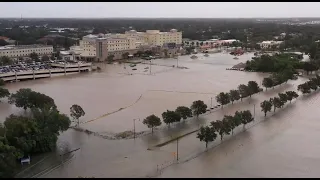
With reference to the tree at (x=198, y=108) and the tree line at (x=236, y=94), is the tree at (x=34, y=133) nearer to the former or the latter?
the tree at (x=198, y=108)

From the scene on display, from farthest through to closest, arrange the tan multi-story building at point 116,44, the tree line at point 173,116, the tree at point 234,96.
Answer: the tan multi-story building at point 116,44, the tree at point 234,96, the tree line at point 173,116

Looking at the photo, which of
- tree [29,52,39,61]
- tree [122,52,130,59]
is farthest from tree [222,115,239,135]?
tree [122,52,130,59]

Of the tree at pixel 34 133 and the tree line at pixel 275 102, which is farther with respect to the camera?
the tree line at pixel 275 102

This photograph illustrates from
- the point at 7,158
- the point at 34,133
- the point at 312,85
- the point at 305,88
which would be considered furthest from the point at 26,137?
the point at 312,85

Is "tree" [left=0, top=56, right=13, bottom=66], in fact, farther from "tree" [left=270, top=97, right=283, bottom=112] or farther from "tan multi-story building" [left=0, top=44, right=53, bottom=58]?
"tree" [left=270, top=97, right=283, bottom=112]

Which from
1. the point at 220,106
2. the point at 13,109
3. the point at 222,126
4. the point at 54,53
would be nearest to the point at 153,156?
the point at 222,126

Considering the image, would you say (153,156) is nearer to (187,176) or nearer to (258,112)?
(187,176)

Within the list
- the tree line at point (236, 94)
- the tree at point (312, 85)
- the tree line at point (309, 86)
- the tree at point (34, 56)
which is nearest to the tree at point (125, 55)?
the tree at point (34, 56)

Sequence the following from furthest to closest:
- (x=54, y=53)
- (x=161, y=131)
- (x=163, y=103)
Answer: (x=54, y=53) < (x=163, y=103) < (x=161, y=131)
